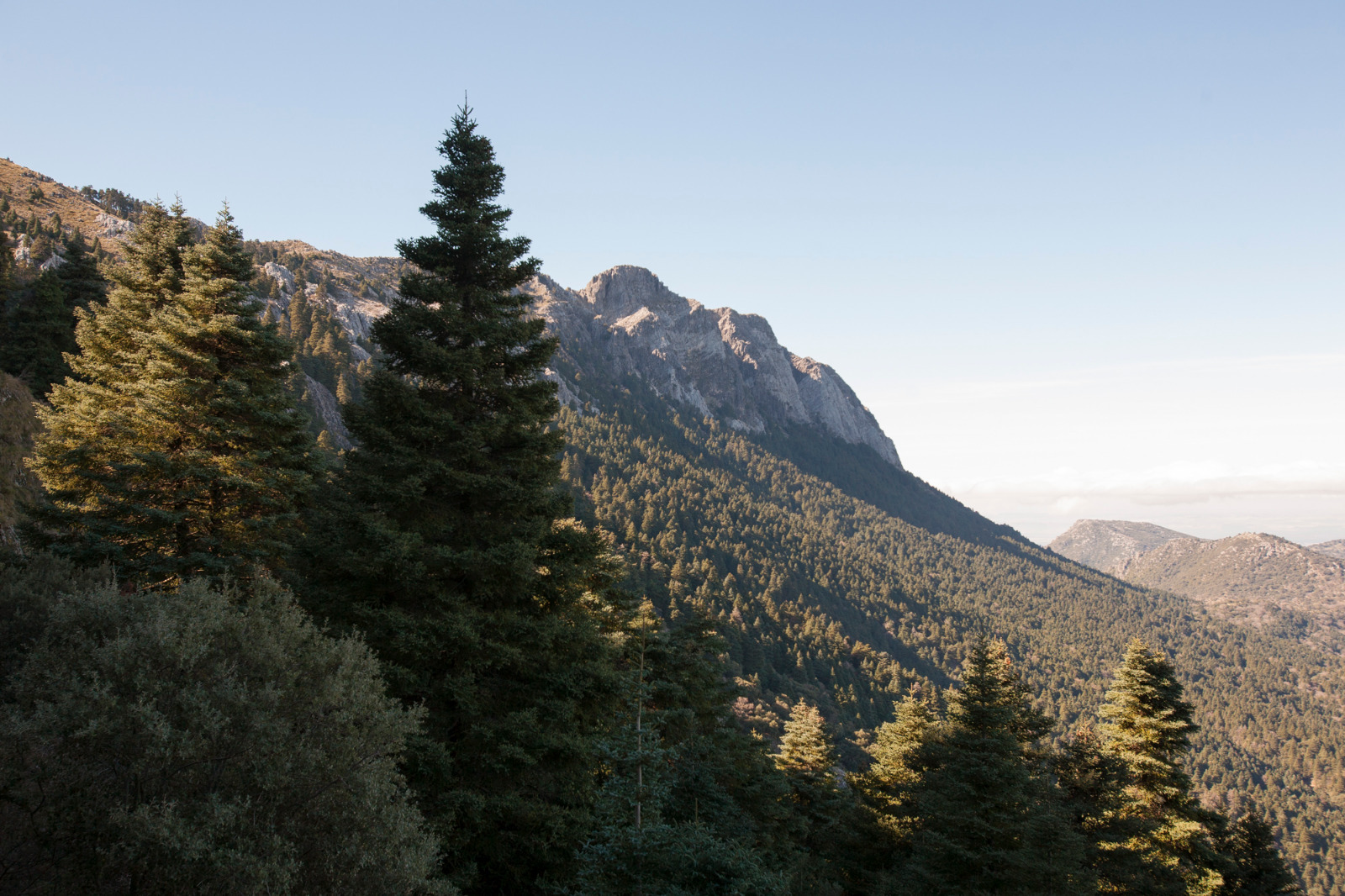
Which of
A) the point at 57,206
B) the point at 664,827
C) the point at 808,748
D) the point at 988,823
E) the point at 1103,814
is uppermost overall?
the point at 57,206

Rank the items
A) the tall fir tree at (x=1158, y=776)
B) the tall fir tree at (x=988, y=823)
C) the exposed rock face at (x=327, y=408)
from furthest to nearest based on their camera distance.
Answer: the exposed rock face at (x=327, y=408) → the tall fir tree at (x=1158, y=776) → the tall fir tree at (x=988, y=823)

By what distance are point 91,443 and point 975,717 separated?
2870 centimetres

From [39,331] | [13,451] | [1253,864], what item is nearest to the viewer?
[13,451]

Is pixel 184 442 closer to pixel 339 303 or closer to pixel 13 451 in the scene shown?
pixel 13 451

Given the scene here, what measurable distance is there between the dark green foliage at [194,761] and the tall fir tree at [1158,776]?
932 inches

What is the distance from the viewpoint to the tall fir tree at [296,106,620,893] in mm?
11391

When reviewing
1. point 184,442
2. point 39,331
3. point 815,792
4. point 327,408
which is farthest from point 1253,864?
point 327,408

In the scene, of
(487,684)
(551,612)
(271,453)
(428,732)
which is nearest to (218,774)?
(428,732)

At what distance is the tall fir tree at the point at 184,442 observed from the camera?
15.2 m

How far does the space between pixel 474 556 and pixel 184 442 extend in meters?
10.8

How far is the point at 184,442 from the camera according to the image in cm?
1644

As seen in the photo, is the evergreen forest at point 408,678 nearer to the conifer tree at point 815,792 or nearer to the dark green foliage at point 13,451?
the dark green foliage at point 13,451

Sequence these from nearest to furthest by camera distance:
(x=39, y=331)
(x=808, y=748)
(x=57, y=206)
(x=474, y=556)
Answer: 1. (x=474, y=556)
2. (x=39, y=331)
3. (x=808, y=748)
4. (x=57, y=206)

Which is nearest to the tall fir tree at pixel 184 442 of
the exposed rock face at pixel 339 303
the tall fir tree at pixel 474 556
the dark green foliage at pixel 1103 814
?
the tall fir tree at pixel 474 556
